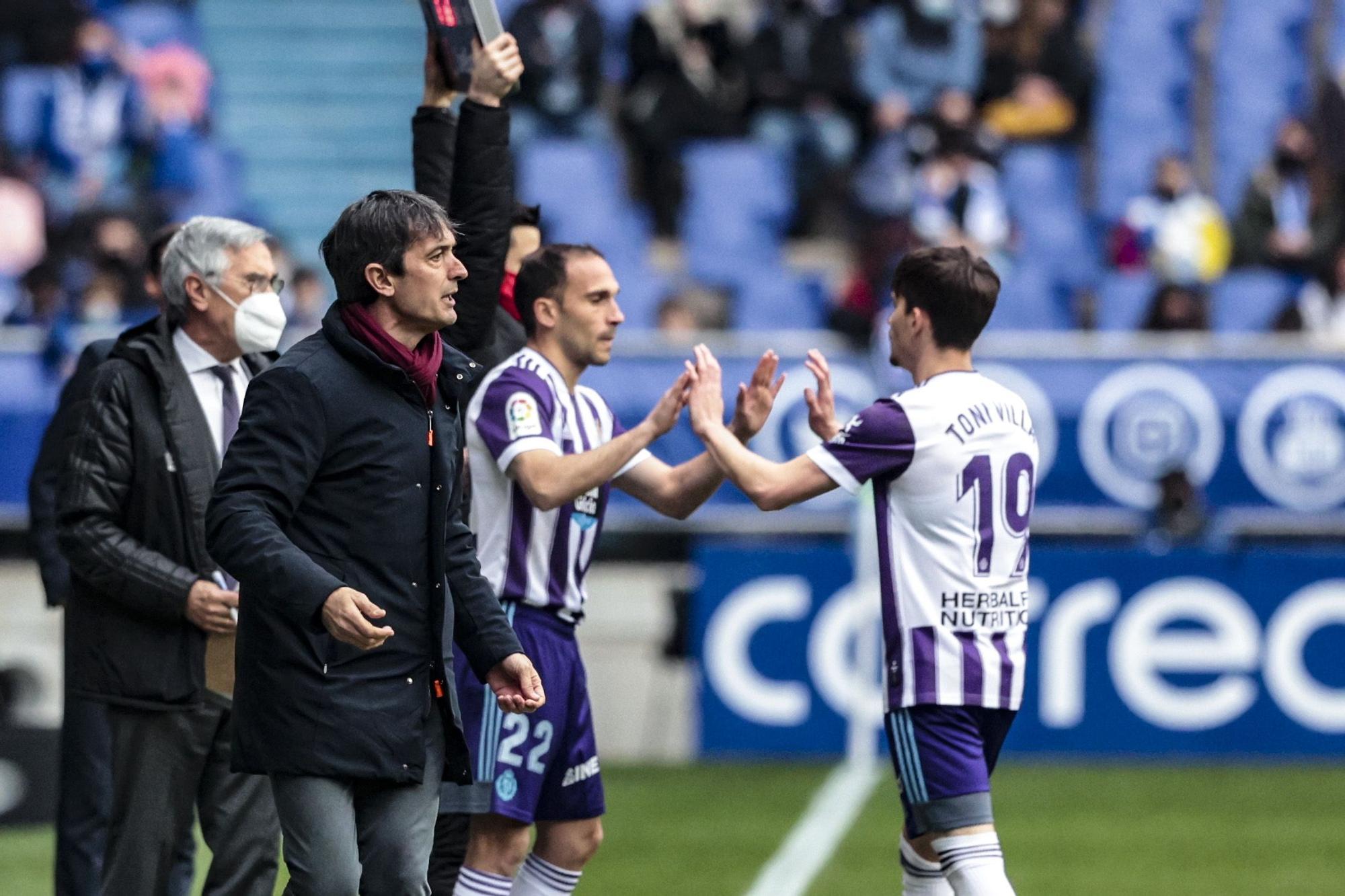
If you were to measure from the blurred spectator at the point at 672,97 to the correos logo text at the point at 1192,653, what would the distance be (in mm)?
6308

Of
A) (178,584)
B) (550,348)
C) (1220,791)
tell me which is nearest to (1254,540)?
(1220,791)

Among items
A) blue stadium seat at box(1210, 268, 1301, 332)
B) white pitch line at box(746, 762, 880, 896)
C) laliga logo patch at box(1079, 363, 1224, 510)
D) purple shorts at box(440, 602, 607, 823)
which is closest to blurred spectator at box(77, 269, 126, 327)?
white pitch line at box(746, 762, 880, 896)

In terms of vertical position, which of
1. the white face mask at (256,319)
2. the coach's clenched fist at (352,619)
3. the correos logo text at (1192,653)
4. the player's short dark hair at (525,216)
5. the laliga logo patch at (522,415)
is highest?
the player's short dark hair at (525,216)

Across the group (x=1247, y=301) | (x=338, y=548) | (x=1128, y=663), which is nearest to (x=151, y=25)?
(x=1247, y=301)

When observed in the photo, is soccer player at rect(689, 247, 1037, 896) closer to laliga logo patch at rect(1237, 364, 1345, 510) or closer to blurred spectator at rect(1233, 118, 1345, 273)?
laliga logo patch at rect(1237, 364, 1345, 510)

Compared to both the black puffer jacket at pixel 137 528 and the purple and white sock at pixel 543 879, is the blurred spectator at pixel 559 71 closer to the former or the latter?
the black puffer jacket at pixel 137 528

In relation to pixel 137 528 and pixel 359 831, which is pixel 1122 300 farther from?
pixel 359 831

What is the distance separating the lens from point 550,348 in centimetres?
612

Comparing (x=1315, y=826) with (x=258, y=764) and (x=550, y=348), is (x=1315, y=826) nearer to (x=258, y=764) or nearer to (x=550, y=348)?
(x=550, y=348)

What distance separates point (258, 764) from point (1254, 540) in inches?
356

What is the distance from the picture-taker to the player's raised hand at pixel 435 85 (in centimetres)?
598

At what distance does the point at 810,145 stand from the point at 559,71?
203cm

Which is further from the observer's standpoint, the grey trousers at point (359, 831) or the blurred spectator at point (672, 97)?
the blurred spectator at point (672, 97)

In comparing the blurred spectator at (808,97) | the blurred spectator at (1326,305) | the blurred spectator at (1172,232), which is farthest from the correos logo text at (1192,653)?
the blurred spectator at (808,97)
